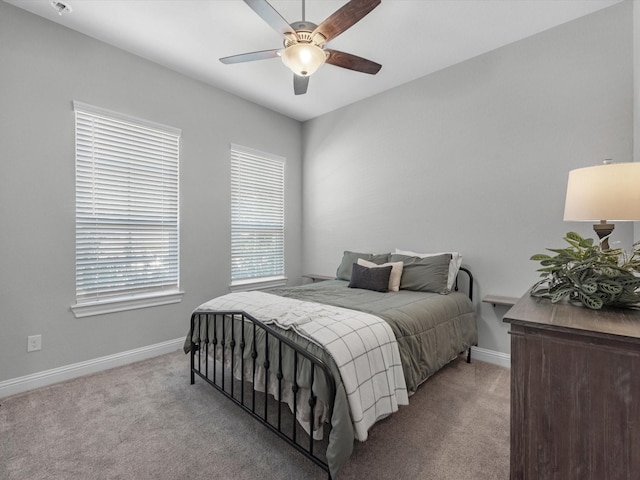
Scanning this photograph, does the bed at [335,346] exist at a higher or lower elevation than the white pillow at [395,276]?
lower

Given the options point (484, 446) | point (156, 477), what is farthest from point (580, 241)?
point (156, 477)

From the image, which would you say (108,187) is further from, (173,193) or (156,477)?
(156,477)

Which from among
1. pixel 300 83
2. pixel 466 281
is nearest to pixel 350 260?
pixel 466 281

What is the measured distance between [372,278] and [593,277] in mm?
1782

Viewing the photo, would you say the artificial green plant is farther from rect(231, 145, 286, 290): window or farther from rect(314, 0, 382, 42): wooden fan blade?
rect(231, 145, 286, 290): window

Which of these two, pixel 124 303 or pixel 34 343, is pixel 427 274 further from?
pixel 34 343

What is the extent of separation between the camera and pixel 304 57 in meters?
1.95

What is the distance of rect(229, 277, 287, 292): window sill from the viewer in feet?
12.5

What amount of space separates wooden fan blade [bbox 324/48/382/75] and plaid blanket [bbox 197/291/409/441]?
176 cm

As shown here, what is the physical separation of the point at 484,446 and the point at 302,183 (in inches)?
148

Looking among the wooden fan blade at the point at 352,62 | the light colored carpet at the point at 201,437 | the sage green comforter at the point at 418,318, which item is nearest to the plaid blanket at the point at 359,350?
the sage green comforter at the point at 418,318

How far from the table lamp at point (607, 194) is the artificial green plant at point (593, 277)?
19 cm

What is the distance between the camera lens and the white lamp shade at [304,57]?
6.31 feet

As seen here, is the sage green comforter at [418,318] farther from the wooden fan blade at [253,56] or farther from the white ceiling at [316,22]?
the white ceiling at [316,22]
